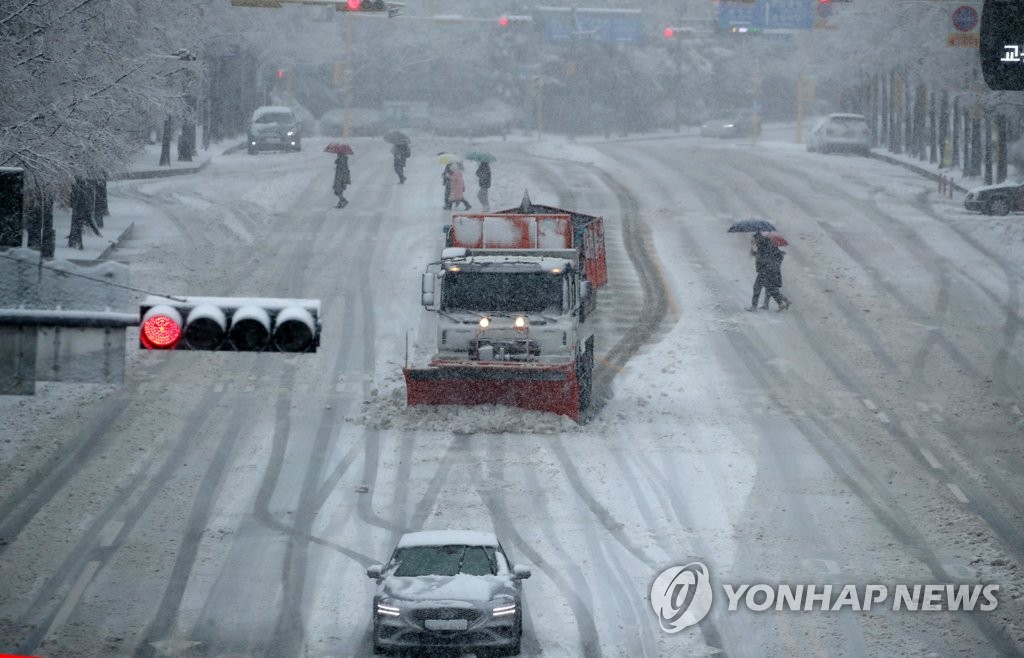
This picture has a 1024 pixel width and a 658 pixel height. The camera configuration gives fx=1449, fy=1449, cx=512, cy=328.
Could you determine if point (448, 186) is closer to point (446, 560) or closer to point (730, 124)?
point (446, 560)

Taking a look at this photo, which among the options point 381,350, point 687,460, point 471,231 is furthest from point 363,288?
point 687,460

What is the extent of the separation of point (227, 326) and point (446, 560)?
3.29 metres

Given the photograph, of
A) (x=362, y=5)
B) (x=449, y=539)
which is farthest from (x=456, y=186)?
(x=449, y=539)

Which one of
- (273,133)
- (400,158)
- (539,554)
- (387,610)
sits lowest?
(539,554)

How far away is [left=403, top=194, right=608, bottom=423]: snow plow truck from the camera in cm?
2159

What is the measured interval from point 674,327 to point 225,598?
1610 centimetres

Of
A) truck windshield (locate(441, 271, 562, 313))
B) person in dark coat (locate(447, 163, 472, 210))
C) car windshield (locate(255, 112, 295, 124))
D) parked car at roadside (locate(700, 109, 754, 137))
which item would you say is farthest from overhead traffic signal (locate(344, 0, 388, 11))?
parked car at roadside (locate(700, 109, 754, 137))

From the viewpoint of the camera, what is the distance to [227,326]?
12250 mm

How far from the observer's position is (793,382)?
2548cm

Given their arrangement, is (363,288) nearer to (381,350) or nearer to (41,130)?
(381,350)

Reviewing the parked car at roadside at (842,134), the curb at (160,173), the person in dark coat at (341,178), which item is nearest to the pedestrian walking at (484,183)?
the person in dark coat at (341,178)

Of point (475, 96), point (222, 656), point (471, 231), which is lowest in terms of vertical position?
point (222, 656)

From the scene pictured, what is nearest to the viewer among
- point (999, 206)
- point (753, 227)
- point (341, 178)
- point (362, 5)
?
point (362, 5)

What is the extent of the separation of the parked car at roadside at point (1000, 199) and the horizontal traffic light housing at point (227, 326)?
34193 mm
